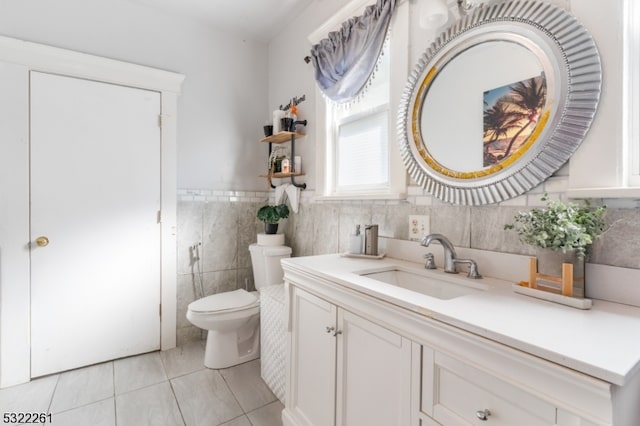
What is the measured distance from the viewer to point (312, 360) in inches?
53.9

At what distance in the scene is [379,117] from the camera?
1800 millimetres

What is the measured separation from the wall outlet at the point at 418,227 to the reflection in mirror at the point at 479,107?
28 cm

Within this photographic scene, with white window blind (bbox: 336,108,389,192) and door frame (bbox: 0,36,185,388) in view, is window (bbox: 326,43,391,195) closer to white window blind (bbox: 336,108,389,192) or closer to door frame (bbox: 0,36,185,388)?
white window blind (bbox: 336,108,389,192)

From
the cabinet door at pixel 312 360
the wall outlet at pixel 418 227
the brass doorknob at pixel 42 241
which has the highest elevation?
the wall outlet at pixel 418 227

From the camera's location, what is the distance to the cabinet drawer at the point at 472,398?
654mm

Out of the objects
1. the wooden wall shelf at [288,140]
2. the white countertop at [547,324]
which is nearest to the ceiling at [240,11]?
the wooden wall shelf at [288,140]

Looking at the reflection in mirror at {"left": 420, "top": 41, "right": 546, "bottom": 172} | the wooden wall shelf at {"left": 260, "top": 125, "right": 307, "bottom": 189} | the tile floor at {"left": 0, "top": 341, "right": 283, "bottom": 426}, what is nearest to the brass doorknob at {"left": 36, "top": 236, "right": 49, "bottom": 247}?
the tile floor at {"left": 0, "top": 341, "right": 283, "bottom": 426}

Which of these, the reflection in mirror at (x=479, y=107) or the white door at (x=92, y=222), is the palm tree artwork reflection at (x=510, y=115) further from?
the white door at (x=92, y=222)

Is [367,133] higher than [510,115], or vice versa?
[367,133]

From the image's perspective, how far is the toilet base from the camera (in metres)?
2.15

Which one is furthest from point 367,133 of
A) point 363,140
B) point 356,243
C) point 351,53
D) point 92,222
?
point 92,222

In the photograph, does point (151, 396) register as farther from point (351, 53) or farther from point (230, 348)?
point (351, 53)

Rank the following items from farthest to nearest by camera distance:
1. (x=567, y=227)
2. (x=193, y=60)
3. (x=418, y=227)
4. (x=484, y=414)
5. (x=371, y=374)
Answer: (x=193, y=60), (x=418, y=227), (x=371, y=374), (x=567, y=227), (x=484, y=414)

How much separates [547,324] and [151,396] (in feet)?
6.78
